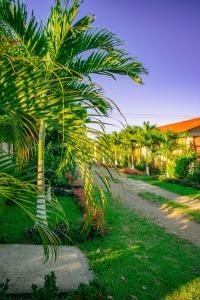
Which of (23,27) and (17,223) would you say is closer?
(23,27)

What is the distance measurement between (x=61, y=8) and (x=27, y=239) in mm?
5064

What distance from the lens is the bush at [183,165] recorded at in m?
19.2

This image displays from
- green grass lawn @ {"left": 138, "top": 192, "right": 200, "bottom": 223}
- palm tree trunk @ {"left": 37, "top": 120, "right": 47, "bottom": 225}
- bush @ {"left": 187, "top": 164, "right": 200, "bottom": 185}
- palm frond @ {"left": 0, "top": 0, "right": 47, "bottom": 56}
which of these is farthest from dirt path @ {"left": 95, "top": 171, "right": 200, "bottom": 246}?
bush @ {"left": 187, "top": 164, "right": 200, "bottom": 185}

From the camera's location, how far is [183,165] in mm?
19266

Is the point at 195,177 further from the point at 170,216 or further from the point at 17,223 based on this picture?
the point at 17,223

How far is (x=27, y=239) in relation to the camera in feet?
18.2

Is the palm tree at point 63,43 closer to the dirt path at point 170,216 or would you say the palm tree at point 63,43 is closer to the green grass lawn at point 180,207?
the dirt path at point 170,216

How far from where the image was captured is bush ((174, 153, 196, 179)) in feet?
63.1

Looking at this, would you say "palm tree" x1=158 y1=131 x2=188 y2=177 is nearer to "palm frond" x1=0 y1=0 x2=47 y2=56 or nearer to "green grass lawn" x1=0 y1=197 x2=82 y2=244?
"green grass lawn" x1=0 y1=197 x2=82 y2=244

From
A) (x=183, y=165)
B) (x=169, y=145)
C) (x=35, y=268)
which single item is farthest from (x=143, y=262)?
(x=169, y=145)

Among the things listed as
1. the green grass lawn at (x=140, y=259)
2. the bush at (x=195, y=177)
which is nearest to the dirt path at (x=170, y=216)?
the green grass lawn at (x=140, y=259)

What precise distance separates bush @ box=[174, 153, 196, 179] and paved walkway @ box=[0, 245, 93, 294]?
52.3ft

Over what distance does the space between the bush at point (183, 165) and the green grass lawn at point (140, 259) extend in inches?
492

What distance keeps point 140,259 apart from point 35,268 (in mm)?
2240
